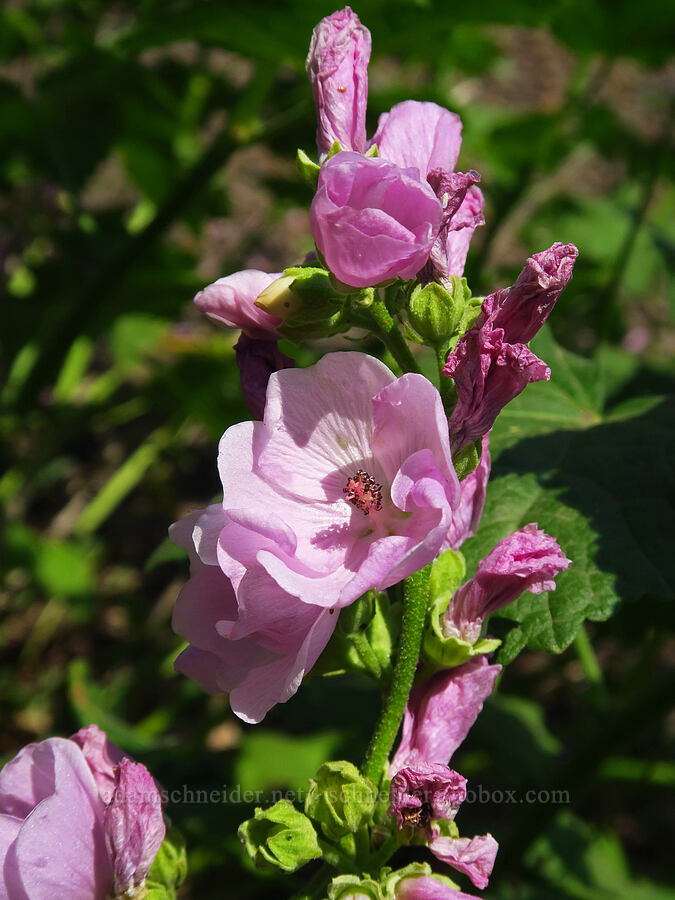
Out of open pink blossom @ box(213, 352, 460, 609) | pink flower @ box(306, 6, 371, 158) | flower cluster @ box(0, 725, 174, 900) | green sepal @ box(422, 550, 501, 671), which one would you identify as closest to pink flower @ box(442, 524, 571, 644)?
green sepal @ box(422, 550, 501, 671)

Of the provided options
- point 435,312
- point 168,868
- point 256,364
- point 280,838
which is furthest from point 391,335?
point 168,868

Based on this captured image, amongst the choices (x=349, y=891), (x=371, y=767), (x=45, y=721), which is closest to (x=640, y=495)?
(x=371, y=767)

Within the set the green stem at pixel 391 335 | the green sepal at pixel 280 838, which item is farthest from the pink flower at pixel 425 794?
the green stem at pixel 391 335

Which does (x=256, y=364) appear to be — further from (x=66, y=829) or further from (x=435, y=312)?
(x=66, y=829)

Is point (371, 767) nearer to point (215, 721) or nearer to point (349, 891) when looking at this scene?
point (349, 891)

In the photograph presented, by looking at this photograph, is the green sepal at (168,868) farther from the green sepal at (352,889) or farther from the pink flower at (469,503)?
the pink flower at (469,503)

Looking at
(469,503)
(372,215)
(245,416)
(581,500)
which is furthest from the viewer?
(245,416)
